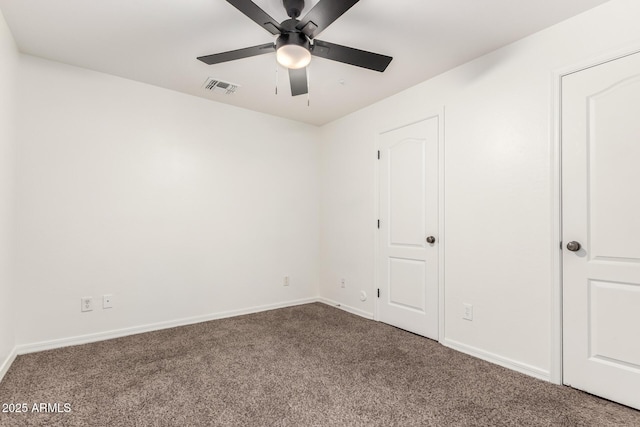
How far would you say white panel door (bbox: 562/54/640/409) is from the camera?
1906 mm

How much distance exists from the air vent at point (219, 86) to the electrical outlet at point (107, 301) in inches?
87.4

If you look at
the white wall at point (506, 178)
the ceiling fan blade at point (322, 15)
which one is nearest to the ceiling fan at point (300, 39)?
the ceiling fan blade at point (322, 15)

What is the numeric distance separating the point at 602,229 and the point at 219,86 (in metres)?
3.33

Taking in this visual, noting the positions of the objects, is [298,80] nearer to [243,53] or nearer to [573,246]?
[243,53]

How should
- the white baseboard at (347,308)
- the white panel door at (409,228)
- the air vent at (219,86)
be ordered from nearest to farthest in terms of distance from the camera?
1. the white panel door at (409,228)
2. the air vent at (219,86)
3. the white baseboard at (347,308)

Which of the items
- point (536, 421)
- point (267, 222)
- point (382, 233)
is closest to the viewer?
point (536, 421)

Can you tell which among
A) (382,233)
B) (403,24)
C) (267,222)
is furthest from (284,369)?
(403,24)

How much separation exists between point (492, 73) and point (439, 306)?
200 centimetres

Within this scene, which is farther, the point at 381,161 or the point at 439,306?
the point at 381,161

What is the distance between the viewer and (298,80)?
90.8 inches

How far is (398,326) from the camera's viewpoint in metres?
3.33

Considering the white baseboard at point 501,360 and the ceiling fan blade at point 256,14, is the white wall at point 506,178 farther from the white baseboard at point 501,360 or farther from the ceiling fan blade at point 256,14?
the ceiling fan blade at point 256,14

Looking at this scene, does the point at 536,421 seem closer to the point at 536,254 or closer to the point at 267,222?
the point at 536,254

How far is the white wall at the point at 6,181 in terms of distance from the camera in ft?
7.28
